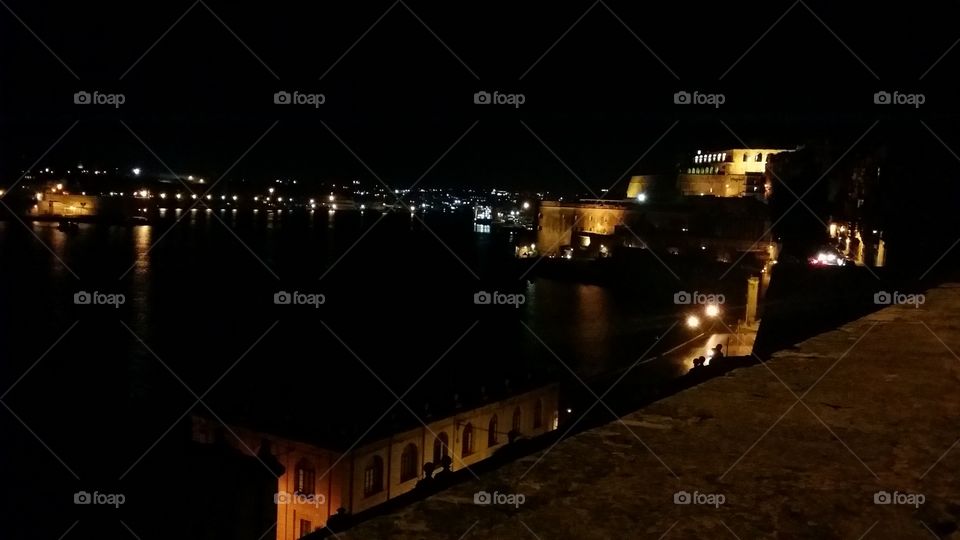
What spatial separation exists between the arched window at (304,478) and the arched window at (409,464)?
163 cm

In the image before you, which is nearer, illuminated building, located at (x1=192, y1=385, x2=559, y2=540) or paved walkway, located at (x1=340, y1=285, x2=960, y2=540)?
paved walkway, located at (x1=340, y1=285, x2=960, y2=540)

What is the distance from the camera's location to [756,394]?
7.32 feet

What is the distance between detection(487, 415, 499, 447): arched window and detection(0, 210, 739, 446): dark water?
2.64 ft

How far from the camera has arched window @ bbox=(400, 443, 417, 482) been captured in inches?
516

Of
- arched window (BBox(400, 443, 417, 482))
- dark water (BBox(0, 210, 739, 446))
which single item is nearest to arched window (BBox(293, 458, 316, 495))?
dark water (BBox(0, 210, 739, 446))

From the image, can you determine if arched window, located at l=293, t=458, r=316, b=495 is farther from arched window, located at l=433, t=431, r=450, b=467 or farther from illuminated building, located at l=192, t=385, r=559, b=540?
arched window, located at l=433, t=431, r=450, b=467

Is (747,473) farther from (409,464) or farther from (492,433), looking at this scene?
(492,433)

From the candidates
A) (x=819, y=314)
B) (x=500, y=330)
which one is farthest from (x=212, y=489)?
(x=500, y=330)

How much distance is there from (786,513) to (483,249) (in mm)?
61334

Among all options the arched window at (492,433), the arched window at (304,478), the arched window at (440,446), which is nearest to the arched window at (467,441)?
the arched window at (440,446)

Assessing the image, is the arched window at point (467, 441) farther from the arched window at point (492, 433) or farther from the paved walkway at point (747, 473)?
the paved walkway at point (747, 473)

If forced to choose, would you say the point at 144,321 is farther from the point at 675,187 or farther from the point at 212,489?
the point at 675,187

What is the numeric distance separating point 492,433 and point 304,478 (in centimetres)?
434

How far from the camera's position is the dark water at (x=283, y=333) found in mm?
20656
